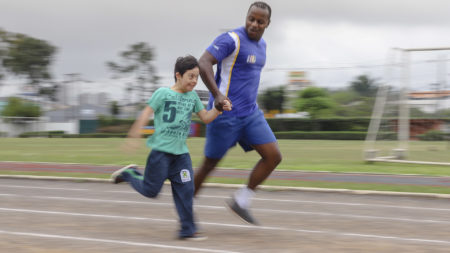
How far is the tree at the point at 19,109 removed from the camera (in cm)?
5269

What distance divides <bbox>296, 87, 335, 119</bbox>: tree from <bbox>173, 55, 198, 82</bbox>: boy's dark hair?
119 ft

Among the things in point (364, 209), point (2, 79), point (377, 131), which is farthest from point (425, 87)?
Answer: point (2, 79)

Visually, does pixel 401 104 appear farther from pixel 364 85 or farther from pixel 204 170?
pixel 364 85

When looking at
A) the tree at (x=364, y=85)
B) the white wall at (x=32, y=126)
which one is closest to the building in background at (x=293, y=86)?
the tree at (x=364, y=85)

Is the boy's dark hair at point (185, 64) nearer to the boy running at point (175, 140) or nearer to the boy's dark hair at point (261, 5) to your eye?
the boy running at point (175, 140)

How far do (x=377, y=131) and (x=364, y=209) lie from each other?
25.6ft

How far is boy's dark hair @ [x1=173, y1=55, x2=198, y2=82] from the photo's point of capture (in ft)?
16.1

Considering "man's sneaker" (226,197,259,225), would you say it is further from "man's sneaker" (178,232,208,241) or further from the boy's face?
the boy's face

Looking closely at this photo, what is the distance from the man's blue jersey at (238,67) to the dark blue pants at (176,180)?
77 centimetres

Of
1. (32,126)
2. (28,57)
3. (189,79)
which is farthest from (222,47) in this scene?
(28,57)

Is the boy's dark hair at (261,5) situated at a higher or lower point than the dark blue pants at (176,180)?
higher

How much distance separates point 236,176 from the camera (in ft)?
34.4

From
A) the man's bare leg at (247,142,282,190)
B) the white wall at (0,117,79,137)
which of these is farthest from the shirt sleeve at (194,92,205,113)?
the white wall at (0,117,79,137)

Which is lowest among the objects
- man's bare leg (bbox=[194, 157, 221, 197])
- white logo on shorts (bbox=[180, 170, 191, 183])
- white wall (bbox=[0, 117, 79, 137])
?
white wall (bbox=[0, 117, 79, 137])
